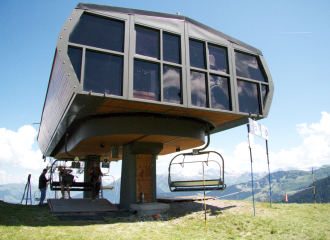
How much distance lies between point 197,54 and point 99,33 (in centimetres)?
440

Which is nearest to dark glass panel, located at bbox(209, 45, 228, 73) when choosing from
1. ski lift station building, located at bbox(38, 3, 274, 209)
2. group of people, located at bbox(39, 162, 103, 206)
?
ski lift station building, located at bbox(38, 3, 274, 209)

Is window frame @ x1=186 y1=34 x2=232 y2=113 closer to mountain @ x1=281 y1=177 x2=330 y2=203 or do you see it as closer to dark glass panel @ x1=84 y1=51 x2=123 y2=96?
dark glass panel @ x1=84 y1=51 x2=123 y2=96

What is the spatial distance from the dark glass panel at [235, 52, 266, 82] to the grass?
254 inches

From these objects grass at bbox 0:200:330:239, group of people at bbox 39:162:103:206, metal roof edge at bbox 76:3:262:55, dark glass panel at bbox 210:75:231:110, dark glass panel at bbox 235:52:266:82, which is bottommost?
grass at bbox 0:200:330:239

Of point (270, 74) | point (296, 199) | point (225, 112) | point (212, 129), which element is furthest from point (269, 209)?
point (296, 199)

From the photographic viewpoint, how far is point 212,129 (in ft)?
49.8

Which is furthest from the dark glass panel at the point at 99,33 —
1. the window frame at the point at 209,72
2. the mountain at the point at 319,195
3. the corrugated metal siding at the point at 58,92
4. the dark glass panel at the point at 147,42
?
the mountain at the point at 319,195

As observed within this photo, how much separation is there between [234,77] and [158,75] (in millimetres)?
3972

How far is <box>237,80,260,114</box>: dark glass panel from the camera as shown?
12.4 metres

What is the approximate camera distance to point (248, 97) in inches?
498

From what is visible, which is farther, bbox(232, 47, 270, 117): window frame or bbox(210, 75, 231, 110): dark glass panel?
bbox(232, 47, 270, 117): window frame

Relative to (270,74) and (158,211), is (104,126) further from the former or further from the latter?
(270,74)

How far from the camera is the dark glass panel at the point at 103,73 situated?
9375 millimetres

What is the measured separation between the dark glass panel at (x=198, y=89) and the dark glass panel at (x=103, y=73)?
10.5 ft
